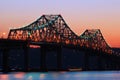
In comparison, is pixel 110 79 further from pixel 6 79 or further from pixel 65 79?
pixel 6 79

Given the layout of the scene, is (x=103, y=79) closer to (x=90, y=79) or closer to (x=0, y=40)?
(x=90, y=79)

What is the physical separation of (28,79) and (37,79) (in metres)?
2.98

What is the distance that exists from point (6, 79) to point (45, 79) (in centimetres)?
1012

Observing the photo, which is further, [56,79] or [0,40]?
[0,40]

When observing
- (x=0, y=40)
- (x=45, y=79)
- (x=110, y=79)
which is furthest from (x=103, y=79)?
(x=0, y=40)

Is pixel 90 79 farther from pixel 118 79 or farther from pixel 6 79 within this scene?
pixel 6 79

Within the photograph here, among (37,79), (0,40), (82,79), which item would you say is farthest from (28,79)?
(0,40)

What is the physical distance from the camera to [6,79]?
166625mm

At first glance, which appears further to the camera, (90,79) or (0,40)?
(0,40)

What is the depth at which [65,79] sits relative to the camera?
171m

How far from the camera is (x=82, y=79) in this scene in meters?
174

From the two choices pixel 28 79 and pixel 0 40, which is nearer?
pixel 28 79

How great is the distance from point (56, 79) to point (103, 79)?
35.7ft

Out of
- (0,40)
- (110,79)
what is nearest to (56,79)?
(110,79)
